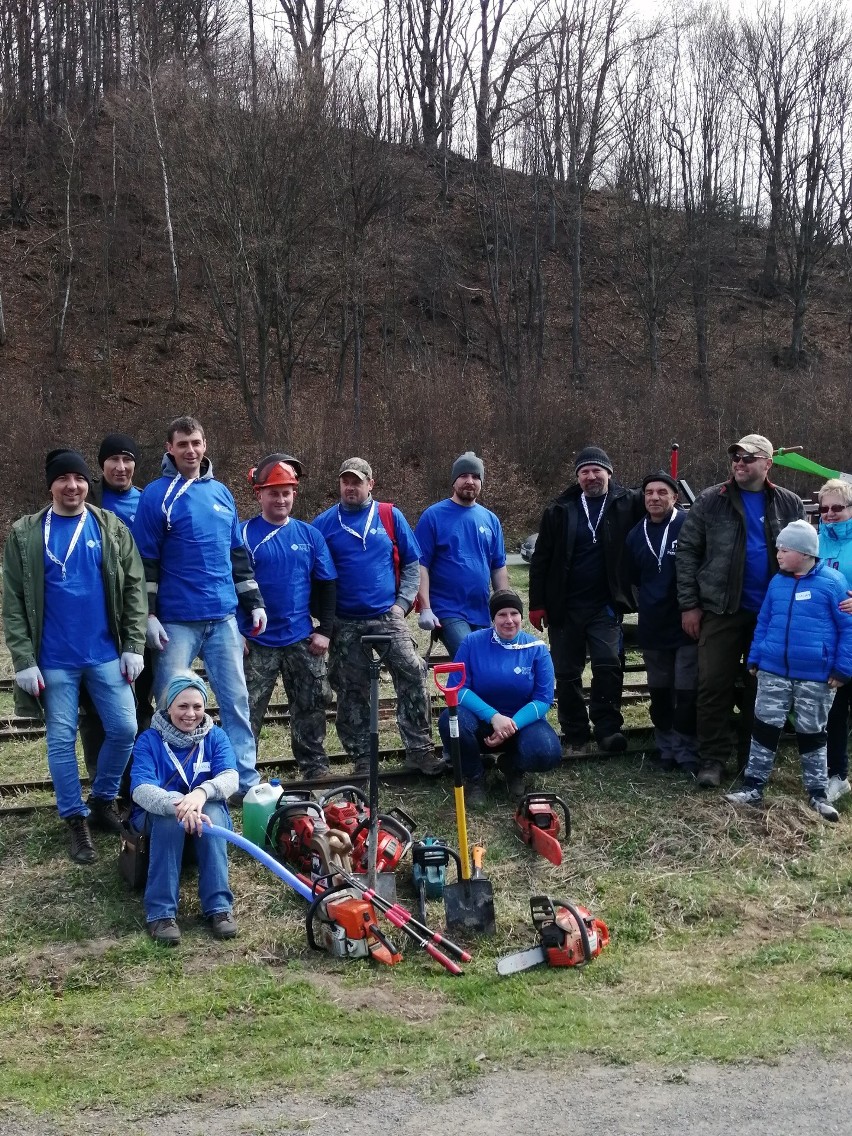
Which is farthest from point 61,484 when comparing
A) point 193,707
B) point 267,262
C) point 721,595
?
point 267,262

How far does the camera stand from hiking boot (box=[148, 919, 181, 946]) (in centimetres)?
530

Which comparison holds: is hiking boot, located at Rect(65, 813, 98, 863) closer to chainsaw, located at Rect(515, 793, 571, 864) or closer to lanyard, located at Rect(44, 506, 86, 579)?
lanyard, located at Rect(44, 506, 86, 579)

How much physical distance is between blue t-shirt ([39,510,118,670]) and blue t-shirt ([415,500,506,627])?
245cm

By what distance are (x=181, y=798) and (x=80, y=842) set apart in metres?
1.28

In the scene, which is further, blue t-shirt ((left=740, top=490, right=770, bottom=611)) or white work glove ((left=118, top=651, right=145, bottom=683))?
blue t-shirt ((left=740, top=490, right=770, bottom=611))

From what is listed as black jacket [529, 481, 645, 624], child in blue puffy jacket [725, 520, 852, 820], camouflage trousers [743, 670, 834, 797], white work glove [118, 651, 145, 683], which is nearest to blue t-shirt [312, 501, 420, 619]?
black jacket [529, 481, 645, 624]

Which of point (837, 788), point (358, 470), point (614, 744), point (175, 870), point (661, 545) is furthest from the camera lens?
point (614, 744)

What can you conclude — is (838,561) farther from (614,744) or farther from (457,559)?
(457,559)

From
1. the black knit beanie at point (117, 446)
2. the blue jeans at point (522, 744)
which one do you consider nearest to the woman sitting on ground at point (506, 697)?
the blue jeans at point (522, 744)

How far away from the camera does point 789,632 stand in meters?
6.93

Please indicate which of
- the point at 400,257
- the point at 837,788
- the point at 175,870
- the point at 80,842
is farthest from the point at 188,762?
the point at 400,257

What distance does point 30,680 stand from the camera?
19.8 feet

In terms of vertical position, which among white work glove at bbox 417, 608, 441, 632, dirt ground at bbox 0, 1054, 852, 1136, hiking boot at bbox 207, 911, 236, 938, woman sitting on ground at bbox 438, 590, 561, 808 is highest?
white work glove at bbox 417, 608, 441, 632

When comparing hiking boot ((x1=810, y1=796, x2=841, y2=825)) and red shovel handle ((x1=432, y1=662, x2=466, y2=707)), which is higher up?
red shovel handle ((x1=432, y1=662, x2=466, y2=707))
